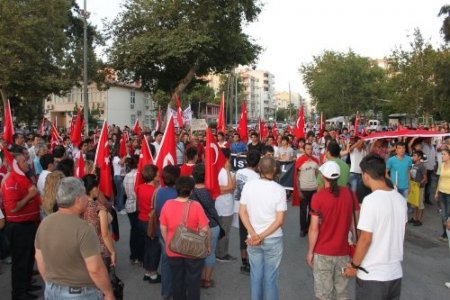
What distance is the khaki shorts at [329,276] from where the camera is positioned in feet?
14.3

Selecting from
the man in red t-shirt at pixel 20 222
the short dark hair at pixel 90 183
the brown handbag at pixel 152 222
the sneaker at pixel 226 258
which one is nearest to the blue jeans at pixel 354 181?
the sneaker at pixel 226 258

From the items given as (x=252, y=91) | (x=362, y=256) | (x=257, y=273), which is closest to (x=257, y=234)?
(x=257, y=273)

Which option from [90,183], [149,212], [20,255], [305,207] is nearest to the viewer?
[90,183]

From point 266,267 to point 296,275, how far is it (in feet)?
6.34

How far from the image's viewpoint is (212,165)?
6.34m

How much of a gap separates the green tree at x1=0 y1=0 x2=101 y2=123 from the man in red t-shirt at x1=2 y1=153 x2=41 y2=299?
1709 centimetres

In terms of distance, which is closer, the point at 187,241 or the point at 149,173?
the point at 187,241

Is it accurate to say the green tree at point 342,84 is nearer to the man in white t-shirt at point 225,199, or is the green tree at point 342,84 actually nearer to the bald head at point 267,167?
the man in white t-shirt at point 225,199

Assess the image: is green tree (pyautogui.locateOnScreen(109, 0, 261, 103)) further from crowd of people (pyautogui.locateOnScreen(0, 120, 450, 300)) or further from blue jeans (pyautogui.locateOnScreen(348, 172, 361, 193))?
crowd of people (pyautogui.locateOnScreen(0, 120, 450, 300))

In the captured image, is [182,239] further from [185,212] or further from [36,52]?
[36,52]

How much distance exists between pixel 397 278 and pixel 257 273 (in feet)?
5.03

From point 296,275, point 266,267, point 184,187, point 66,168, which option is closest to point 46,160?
point 66,168

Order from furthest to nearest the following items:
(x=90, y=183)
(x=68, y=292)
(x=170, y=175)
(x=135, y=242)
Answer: (x=135, y=242), (x=170, y=175), (x=90, y=183), (x=68, y=292)

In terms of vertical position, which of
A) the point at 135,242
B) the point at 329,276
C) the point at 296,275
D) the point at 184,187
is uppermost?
the point at 184,187
